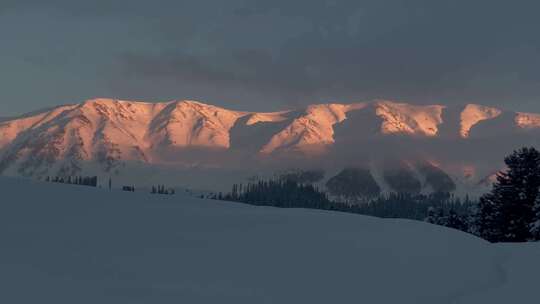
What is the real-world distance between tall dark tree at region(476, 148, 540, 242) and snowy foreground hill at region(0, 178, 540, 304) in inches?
1184

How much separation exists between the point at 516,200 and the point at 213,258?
39918 mm

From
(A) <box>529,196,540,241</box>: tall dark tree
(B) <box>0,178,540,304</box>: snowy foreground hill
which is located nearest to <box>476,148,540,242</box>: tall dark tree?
(A) <box>529,196,540,241</box>: tall dark tree

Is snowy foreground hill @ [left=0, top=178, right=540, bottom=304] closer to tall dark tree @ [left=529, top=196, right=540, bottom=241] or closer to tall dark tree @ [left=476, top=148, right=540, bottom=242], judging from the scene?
tall dark tree @ [left=529, top=196, right=540, bottom=241]

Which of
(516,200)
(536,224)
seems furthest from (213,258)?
(516,200)

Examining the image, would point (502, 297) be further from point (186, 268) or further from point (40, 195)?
point (40, 195)

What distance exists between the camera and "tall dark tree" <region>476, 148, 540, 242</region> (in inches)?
1897

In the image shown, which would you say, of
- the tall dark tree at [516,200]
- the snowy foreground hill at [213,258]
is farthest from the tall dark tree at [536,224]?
the snowy foreground hill at [213,258]

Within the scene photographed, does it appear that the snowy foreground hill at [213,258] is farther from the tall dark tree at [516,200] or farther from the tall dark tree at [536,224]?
the tall dark tree at [516,200]

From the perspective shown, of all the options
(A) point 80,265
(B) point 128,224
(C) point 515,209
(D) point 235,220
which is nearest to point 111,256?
(A) point 80,265

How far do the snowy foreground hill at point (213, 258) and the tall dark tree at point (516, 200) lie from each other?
30083 millimetres

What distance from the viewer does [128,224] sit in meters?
14.9

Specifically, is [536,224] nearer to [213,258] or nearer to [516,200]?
[516,200]

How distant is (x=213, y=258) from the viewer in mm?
13312

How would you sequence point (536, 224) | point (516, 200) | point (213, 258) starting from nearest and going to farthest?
1. point (213, 258)
2. point (536, 224)
3. point (516, 200)
